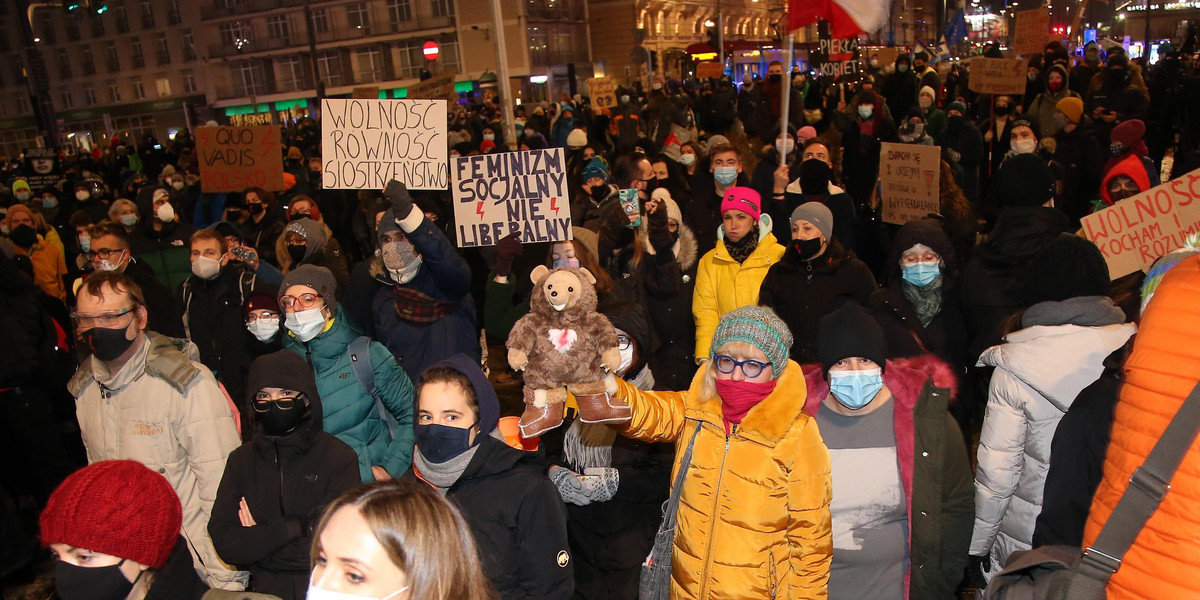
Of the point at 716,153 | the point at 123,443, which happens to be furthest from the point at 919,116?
the point at 123,443

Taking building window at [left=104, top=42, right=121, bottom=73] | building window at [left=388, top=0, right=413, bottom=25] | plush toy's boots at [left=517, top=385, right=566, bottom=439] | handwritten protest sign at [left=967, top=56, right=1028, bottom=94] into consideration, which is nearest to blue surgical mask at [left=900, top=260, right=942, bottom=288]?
plush toy's boots at [left=517, top=385, right=566, bottom=439]

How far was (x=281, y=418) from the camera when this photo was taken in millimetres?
2992

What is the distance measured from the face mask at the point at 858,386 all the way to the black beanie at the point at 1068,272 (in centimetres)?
89

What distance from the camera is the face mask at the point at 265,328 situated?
418 cm

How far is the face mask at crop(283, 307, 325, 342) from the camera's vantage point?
3.91 metres

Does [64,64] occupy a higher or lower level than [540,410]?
higher

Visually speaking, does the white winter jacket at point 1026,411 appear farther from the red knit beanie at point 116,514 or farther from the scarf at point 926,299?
the red knit beanie at point 116,514

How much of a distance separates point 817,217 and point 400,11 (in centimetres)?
5111

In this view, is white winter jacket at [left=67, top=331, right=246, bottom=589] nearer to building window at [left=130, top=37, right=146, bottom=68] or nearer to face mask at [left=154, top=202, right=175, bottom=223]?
face mask at [left=154, top=202, right=175, bottom=223]

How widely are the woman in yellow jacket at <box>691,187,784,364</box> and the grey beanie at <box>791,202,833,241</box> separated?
201 millimetres

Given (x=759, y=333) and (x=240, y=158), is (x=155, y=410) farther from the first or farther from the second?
(x=240, y=158)

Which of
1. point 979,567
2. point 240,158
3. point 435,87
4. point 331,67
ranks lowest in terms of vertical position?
point 979,567

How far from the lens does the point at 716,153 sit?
7.58 m

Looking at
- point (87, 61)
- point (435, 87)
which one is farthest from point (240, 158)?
point (87, 61)
